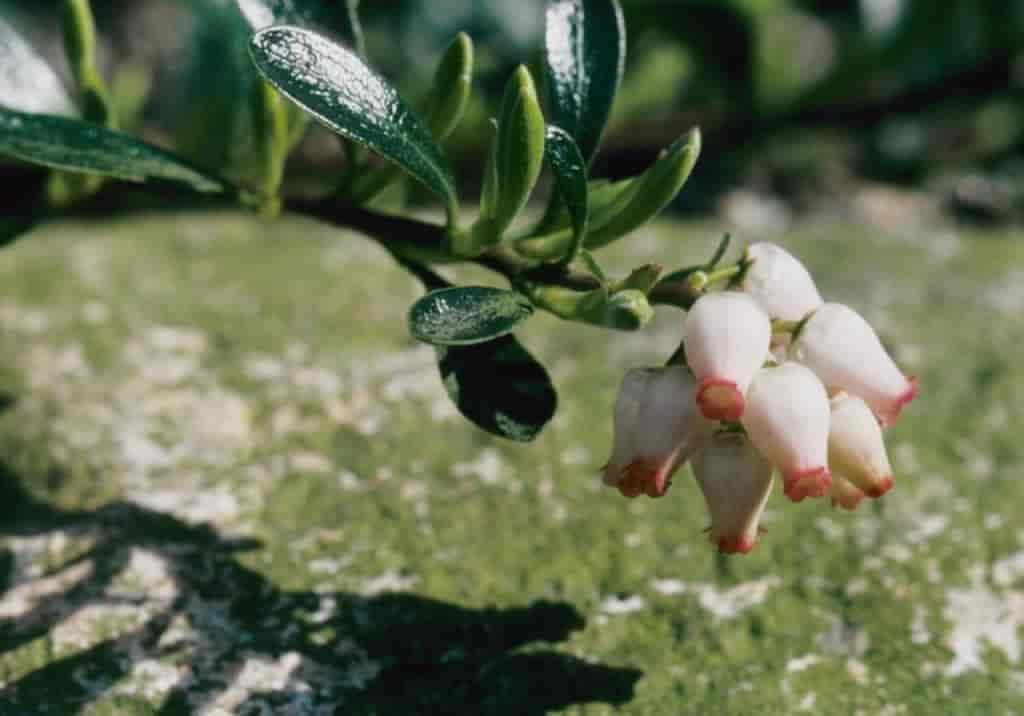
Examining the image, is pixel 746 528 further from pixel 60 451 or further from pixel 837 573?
pixel 60 451

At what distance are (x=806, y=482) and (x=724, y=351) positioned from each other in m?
0.08

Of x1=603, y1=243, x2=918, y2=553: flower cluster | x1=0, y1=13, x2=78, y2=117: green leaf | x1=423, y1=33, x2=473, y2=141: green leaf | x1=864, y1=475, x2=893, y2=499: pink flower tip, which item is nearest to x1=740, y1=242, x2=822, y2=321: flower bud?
x1=603, y1=243, x2=918, y2=553: flower cluster

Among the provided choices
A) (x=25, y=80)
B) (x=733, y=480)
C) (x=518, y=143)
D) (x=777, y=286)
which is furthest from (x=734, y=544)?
(x=25, y=80)

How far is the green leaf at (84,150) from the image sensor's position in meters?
0.85

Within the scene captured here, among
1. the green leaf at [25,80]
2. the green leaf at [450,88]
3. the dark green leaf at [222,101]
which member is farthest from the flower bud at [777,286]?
the green leaf at [25,80]

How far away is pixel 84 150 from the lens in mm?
889

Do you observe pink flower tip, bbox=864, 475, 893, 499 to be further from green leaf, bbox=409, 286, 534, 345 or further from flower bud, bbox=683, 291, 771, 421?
green leaf, bbox=409, 286, 534, 345

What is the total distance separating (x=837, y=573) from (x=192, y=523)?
532mm

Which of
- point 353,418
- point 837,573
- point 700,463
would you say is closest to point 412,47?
point 353,418

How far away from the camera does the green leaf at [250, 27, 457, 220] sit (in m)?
0.82

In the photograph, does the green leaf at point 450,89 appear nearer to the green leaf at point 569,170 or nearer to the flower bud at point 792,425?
the green leaf at point 569,170

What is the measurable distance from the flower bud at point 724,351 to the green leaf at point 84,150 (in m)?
0.38

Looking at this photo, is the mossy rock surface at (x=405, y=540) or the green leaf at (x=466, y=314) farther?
the mossy rock surface at (x=405, y=540)

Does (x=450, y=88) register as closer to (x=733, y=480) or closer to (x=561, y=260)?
(x=561, y=260)
